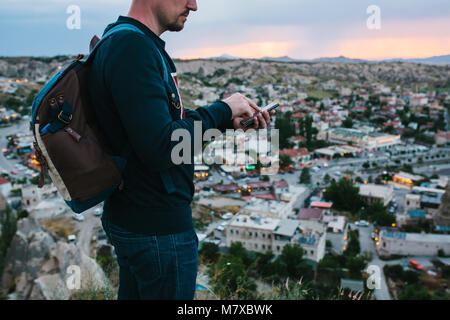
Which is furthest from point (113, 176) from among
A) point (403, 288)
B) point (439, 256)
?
point (439, 256)

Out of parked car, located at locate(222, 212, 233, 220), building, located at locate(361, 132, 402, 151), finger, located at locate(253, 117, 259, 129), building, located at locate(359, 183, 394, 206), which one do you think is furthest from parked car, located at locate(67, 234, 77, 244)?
building, located at locate(361, 132, 402, 151)

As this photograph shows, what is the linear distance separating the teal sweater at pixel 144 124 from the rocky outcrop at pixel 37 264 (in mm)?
2842

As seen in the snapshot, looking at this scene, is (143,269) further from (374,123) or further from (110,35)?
(374,123)

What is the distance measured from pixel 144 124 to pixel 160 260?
0.20m

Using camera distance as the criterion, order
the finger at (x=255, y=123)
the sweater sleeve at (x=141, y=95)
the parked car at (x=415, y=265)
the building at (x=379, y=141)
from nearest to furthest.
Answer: the sweater sleeve at (x=141, y=95) → the finger at (x=255, y=123) → the parked car at (x=415, y=265) → the building at (x=379, y=141)

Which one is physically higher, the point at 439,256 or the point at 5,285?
the point at 5,285

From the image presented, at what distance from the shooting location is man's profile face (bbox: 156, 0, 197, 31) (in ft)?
1.64

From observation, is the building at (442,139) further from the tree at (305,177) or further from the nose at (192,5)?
the nose at (192,5)

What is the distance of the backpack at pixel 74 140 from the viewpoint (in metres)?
0.44

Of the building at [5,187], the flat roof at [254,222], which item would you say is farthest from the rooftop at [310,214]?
the building at [5,187]

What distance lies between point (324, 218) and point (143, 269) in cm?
788

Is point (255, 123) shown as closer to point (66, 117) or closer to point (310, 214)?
point (66, 117)

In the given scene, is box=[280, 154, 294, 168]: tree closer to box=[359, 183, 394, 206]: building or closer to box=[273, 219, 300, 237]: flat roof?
box=[359, 183, 394, 206]: building
